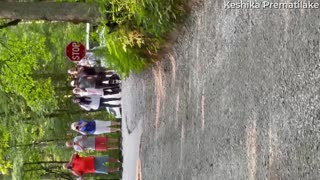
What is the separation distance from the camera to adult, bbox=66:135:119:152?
53.9ft

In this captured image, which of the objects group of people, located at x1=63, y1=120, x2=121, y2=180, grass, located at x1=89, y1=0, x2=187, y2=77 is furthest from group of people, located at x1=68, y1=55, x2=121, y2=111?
grass, located at x1=89, y1=0, x2=187, y2=77

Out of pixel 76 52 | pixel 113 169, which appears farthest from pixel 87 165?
pixel 76 52

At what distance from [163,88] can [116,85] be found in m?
6.98

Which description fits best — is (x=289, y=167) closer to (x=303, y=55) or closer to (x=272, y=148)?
(x=272, y=148)

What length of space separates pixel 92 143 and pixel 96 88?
1774mm

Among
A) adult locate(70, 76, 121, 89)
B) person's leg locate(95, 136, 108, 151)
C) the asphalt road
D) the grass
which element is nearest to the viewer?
the asphalt road

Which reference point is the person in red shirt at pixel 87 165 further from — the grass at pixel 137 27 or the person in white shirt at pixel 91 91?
the grass at pixel 137 27

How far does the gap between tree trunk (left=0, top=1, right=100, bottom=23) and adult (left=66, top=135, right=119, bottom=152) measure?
26.3ft

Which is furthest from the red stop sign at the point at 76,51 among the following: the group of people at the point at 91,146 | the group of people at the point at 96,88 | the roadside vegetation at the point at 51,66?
the group of people at the point at 91,146

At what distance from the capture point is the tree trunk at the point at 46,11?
848 centimetres

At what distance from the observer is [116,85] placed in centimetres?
1664

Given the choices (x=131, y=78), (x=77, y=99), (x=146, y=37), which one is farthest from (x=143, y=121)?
(x=77, y=99)

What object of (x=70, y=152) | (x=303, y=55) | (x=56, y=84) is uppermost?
(x=303, y=55)

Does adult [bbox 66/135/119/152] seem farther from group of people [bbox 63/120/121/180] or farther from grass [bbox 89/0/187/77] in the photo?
grass [bbox 89/0/187/77]
